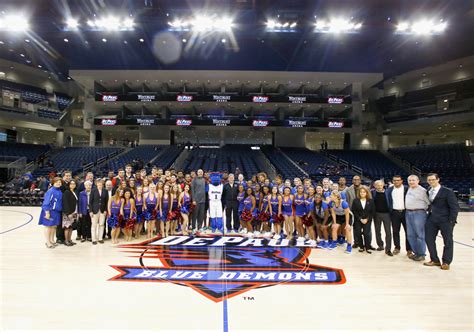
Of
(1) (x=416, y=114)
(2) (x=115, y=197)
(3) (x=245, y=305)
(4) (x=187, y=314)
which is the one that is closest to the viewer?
(4) (x=187, y=314)

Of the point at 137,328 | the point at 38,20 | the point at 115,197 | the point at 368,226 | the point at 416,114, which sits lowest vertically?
the point at 137,328

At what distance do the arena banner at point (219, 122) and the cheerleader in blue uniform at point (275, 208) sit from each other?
50.9 feet

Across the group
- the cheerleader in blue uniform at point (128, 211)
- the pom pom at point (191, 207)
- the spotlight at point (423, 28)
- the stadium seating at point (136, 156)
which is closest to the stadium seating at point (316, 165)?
the spotlight at point (423, 28)

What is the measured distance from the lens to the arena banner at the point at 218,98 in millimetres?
20828

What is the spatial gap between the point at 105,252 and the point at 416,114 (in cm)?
2549

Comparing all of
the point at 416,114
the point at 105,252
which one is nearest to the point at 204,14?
the point at 105,252

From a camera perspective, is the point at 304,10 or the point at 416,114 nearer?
the point at 304,10

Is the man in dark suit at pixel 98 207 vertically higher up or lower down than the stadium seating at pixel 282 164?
lower down

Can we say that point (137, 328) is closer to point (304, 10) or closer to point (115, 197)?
point (115, 197)

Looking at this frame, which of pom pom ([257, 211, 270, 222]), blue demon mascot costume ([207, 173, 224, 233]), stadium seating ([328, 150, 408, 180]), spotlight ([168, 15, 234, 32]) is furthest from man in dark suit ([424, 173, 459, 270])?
spotlight ([168, 15, 234, 32])

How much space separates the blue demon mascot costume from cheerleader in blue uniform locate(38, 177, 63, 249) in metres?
3.54

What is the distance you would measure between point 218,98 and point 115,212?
55.0 ft

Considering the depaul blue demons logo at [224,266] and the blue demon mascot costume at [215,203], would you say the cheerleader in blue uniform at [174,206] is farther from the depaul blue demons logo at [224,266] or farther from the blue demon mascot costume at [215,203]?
the blue demon mascot costume at [215,203]

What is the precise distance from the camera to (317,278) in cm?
402
